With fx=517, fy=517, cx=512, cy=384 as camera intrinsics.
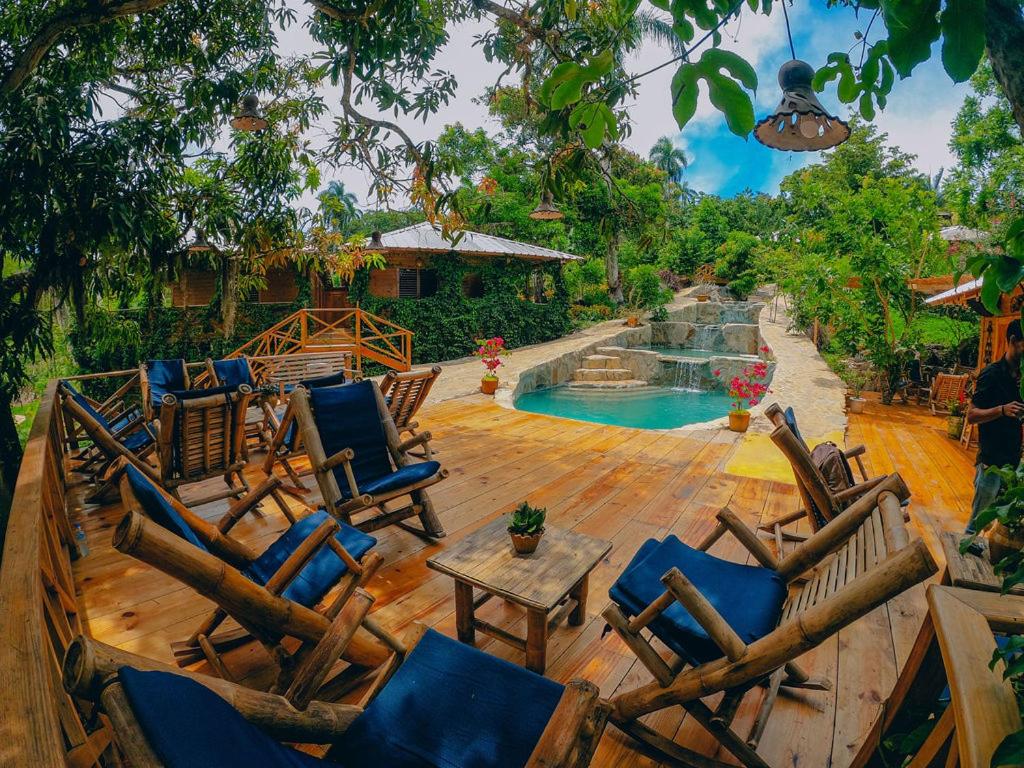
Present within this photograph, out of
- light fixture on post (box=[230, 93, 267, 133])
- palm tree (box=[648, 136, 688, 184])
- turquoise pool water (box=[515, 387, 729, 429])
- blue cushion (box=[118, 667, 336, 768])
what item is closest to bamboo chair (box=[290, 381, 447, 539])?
blue cushion (box=[118, 667, 336, 768])

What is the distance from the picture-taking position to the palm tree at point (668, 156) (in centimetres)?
3931

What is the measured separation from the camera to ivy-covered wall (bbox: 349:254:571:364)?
14852mm

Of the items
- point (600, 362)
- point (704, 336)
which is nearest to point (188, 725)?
point (600, 362)

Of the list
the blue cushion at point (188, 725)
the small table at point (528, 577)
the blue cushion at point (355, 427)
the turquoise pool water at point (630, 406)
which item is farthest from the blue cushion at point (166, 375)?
the turquoise pool water at point (630, 406)

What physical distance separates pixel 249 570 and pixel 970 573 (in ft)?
8.61

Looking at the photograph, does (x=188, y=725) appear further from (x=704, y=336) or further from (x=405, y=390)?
(x=704, y=336)

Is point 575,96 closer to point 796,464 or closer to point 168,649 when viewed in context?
point 796,464

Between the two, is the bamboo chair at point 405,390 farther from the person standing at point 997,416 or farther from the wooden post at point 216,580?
the person standing at point 997,416

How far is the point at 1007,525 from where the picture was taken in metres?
1.27

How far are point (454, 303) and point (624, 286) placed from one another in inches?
396

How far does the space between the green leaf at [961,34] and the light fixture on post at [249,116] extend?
6467 millimetres

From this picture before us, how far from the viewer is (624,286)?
75.3 ft

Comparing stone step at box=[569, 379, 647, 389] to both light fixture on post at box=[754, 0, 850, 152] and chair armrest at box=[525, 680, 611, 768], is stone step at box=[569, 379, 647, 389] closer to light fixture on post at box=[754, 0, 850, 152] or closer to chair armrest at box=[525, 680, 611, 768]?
light fixture on post at box=[754, 0, 850, 152]

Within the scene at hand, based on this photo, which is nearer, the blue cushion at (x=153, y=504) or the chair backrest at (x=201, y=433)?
the blue cushion at (x=153, y=504)
